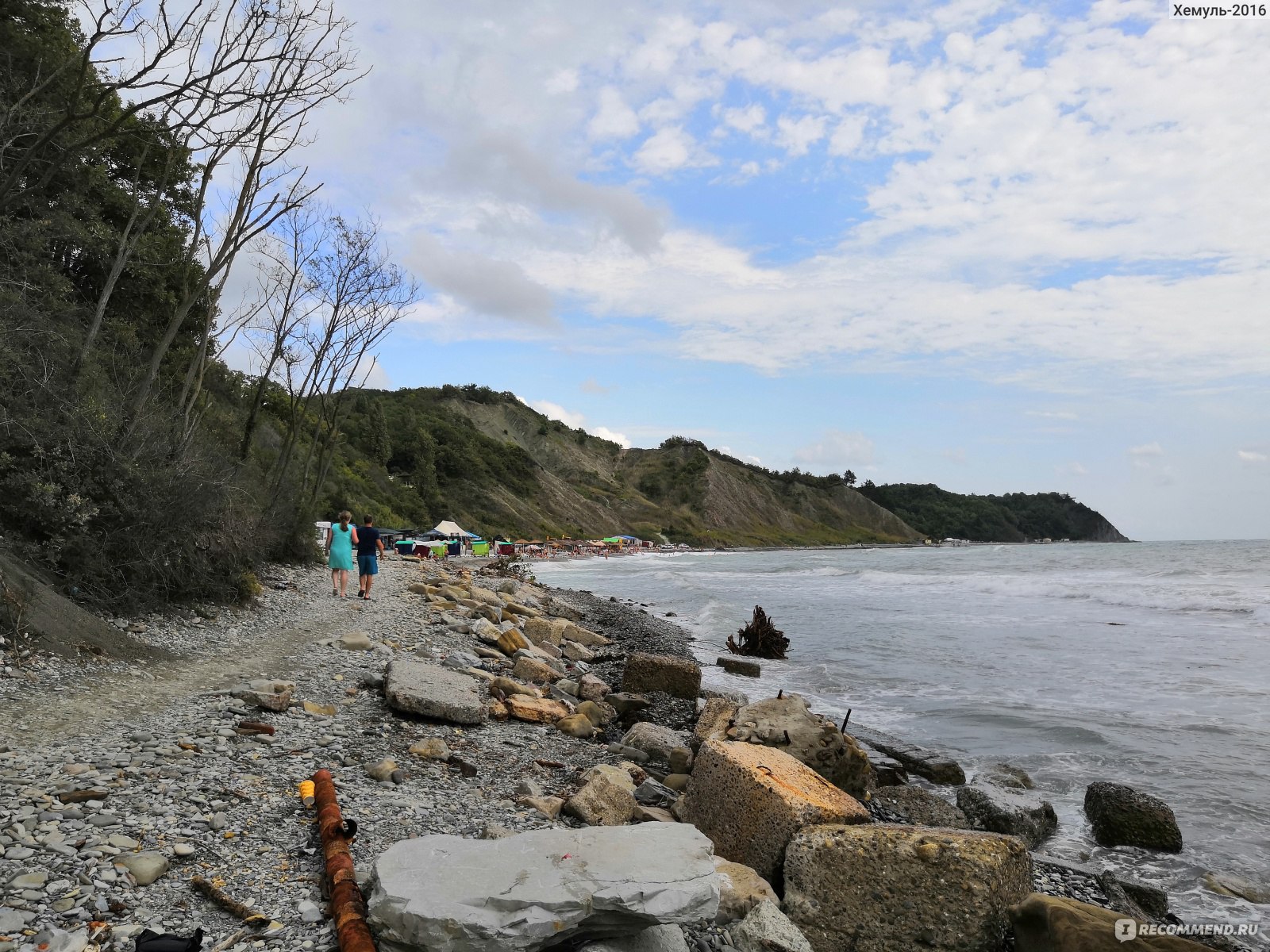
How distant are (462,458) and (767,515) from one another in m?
68.0

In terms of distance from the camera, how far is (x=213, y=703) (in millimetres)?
6395

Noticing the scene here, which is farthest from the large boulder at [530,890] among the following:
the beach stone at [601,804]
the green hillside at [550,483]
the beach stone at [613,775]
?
the green hillside at [550,483]

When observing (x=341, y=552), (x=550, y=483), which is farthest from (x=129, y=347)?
(x=550, y=483)

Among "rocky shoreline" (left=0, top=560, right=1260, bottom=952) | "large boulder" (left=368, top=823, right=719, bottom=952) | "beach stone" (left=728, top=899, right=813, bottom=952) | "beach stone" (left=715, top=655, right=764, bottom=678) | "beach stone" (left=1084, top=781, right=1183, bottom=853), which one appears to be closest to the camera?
"large boulder" (left=368, top=823, right=719, bottom=952)

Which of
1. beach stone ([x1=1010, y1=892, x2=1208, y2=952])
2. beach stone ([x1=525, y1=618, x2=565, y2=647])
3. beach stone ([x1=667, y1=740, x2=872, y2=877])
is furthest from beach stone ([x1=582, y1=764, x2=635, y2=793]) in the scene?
beach stone ([x1=525, y1=618, x2=565, y2=647])

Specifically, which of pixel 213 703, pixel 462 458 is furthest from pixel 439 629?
pixel 462 458

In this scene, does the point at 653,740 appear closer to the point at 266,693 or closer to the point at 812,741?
the point at 812,741

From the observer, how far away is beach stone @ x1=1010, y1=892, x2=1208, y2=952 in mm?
3453

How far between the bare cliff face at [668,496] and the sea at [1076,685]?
174ft

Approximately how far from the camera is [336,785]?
16.2ft

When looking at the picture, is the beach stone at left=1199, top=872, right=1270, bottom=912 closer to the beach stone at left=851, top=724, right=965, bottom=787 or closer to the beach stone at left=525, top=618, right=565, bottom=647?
the beach stone at left=851, top=724, right=965, bottom=787

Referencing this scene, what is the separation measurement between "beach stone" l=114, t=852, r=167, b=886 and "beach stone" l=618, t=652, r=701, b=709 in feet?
26.2

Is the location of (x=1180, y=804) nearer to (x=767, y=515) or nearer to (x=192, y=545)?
(x=192, y=545)

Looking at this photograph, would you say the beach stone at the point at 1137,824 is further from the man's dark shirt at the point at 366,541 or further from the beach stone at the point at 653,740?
the man's dark shirt at the point at 366,541
